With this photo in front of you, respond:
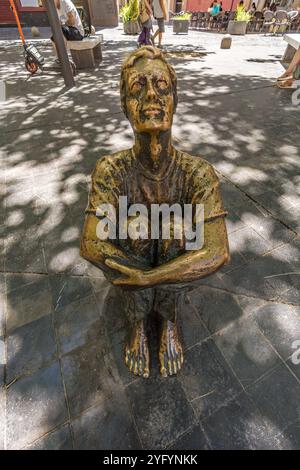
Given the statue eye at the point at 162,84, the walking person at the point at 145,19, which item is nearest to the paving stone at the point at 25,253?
the statue eye at the point at 162,84

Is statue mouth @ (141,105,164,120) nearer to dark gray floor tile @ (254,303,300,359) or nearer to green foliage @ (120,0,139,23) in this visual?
dark gray floor tile @ (254,303,300,359)

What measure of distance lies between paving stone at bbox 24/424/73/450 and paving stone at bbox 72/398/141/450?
0.05 m

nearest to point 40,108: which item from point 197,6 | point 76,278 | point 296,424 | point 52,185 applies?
point 52,185

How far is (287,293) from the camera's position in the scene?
2648 millimetres

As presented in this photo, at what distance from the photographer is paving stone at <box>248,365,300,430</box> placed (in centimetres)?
186

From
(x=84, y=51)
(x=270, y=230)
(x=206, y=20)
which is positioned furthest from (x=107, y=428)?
(x=206, y=20)

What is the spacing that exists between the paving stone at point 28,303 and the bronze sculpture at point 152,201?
3.36 feet

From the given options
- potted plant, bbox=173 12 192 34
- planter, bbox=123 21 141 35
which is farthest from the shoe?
potted plant, bbox=173 12 192 34

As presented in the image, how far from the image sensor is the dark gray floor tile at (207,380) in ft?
6.30

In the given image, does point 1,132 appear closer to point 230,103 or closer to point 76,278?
point 76,278

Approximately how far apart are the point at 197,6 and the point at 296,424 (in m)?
38.6

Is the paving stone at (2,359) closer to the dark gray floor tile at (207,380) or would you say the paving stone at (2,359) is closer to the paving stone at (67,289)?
the paving stone at (67,289)

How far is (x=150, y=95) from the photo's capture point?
1506mm

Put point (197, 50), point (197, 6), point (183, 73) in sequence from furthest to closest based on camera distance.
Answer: point (197, 6) → point (197, 50) → point (183, 73)
